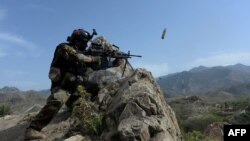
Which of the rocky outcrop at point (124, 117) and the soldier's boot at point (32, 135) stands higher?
the rocky outcrop at point (124, 117)

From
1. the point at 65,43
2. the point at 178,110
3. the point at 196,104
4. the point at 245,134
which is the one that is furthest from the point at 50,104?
the point at 196,104

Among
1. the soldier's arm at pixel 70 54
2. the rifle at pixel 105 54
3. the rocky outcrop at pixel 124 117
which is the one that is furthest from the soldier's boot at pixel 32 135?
the rifle at pixel 105 54

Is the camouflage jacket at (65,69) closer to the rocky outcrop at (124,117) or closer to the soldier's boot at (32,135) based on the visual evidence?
the rocky outcrop at (124,117)

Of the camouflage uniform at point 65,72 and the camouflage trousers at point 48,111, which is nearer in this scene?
the camouflage trousers at point 48,111

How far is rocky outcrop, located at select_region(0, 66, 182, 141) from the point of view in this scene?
8.42 metres

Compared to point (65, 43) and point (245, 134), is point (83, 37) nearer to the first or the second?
point (65, 43)

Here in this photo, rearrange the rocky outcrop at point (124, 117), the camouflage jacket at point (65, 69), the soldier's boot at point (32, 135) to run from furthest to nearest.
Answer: the camouflage jacket at point (65, 69) → the soldier's boot at point (32, 135) → the rocky outcrop at point (124, 117)

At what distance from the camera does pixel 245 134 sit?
6.90 m

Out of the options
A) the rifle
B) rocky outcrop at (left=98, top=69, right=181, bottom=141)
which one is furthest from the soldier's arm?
rocky outcrop at (left=98, top=69, right=181, bottom=141)

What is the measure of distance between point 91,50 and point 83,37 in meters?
0.57

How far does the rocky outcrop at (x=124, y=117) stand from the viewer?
842 centimetres

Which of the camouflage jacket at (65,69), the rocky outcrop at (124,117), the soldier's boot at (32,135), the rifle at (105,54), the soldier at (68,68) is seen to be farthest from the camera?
the rifle at (105,54)

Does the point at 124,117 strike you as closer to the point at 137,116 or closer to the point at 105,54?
the point at 137,116

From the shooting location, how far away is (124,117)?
8844 millimetres
